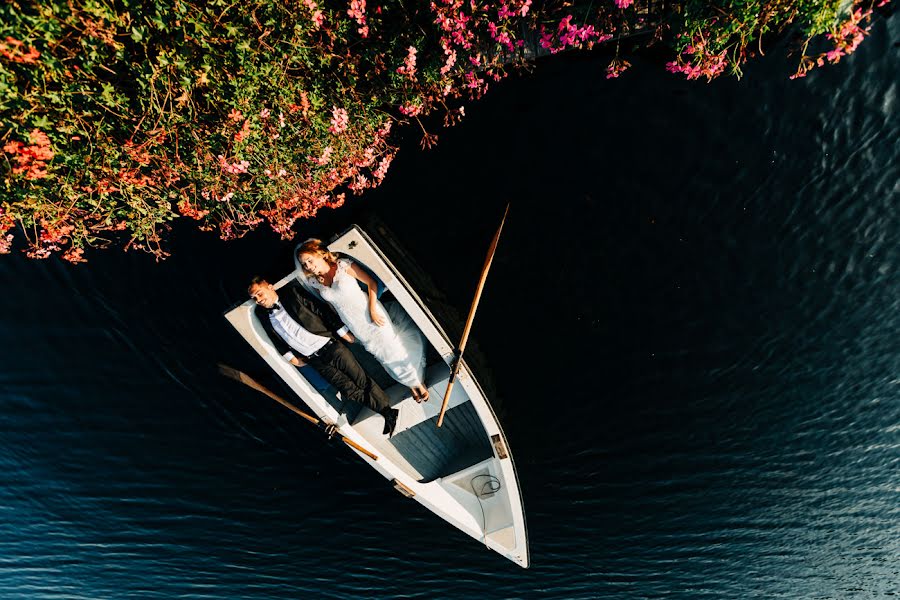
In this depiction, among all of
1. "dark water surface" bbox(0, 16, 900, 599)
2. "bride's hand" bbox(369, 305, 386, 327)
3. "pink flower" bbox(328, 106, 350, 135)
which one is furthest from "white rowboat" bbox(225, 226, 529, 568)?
"pink flower" bbox(328, 106, 350, 135)

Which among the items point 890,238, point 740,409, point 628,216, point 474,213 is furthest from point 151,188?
point 890,238

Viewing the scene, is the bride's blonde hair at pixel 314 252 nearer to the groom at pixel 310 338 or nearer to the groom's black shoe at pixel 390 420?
the groom at pixel 310 338

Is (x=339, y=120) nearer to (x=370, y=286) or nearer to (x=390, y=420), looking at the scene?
(x=370, y=286)

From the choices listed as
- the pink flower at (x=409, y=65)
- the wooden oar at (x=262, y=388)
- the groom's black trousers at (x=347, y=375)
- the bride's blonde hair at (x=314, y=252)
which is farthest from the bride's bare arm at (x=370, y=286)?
the pink flower at (x=409, y=65)

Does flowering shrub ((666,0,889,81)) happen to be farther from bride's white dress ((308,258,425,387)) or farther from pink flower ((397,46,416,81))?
bride's white dress ((308,258,425,387))

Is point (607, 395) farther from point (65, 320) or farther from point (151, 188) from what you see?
point (65, 320)

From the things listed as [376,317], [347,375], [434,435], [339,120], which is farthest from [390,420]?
[339,120]
